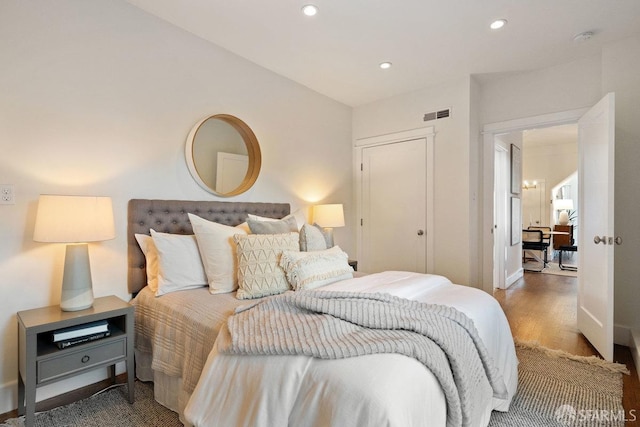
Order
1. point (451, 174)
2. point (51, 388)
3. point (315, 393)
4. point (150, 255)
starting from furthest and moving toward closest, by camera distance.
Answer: point (451, 174) → point (150, 255) → point (51, 388) → point (315, 393)

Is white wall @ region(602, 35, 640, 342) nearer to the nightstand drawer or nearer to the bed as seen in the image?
the bed

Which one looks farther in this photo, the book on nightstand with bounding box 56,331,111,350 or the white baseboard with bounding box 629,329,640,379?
the white baseboard with bounding box 629,329,640,379

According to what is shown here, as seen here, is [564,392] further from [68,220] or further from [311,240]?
[68,220]

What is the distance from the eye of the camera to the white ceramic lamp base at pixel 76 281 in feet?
6.07

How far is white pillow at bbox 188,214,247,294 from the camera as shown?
2150 mm

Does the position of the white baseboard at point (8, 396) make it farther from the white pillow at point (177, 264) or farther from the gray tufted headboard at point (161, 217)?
the white pillow at point (177, 264)

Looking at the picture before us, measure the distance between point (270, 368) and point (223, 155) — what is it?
2.19m

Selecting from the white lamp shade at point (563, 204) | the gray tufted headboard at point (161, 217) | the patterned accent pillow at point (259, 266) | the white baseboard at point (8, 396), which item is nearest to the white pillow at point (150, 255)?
the gray tufted headboard at point (161, 217)

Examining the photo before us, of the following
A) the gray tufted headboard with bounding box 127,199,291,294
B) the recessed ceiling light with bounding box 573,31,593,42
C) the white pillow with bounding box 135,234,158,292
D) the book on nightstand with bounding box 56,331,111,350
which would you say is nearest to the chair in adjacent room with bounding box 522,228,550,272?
the recessed ceiling light with bounding box 573,31,593,42

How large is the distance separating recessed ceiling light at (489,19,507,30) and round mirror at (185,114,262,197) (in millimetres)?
2203

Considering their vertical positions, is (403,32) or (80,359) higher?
(403,32)

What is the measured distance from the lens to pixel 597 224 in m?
2.64

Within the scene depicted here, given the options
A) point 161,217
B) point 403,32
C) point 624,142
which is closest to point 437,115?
point 403,32

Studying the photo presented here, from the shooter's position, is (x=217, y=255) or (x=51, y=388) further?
(x=217, y=255)
